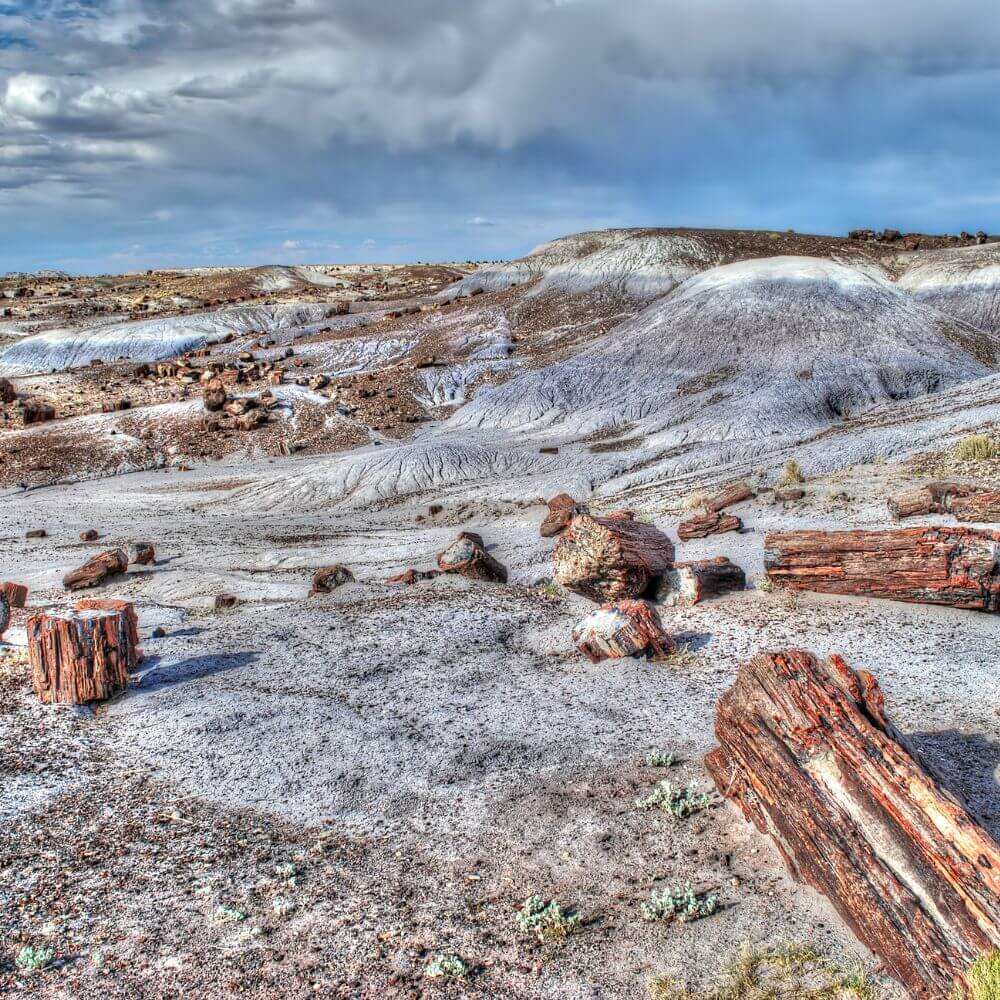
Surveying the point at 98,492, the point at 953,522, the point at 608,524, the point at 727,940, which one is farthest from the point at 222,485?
the point at 727,940

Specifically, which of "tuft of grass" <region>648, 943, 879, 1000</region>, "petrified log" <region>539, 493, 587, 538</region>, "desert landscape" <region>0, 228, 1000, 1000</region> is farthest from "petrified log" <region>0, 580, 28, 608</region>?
"tuft of grass" <region>648, 943, 879, 1000</region>

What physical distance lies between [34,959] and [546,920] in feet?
11.3

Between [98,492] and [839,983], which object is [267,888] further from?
[98,492]

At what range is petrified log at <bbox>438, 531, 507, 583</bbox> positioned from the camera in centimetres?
1689

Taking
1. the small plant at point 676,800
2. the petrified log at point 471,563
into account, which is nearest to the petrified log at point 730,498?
the petrified log at point 471,563

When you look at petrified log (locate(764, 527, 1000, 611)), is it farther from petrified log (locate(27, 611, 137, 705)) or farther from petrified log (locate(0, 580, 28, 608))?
petrified log (locate(0, 580, 28, 608))

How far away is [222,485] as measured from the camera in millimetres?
30312

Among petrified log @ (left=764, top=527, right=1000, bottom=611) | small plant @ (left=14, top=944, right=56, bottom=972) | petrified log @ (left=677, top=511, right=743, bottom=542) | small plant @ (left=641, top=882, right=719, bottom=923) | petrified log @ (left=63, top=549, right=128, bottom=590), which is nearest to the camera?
small plant @ (left=14, top=944, right=56, bottom=972)

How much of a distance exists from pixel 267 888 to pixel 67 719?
4.62m

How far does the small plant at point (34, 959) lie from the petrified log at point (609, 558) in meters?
8.70

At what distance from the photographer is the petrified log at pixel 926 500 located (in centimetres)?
1525

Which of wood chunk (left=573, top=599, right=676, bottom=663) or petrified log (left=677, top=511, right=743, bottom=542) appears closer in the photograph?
wood chunk (left=573, top=599, right=676, bottom=663)

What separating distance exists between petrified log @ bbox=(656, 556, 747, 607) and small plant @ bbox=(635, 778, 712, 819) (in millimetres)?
5556

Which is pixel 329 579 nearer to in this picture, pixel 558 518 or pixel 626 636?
pixel 558 518
